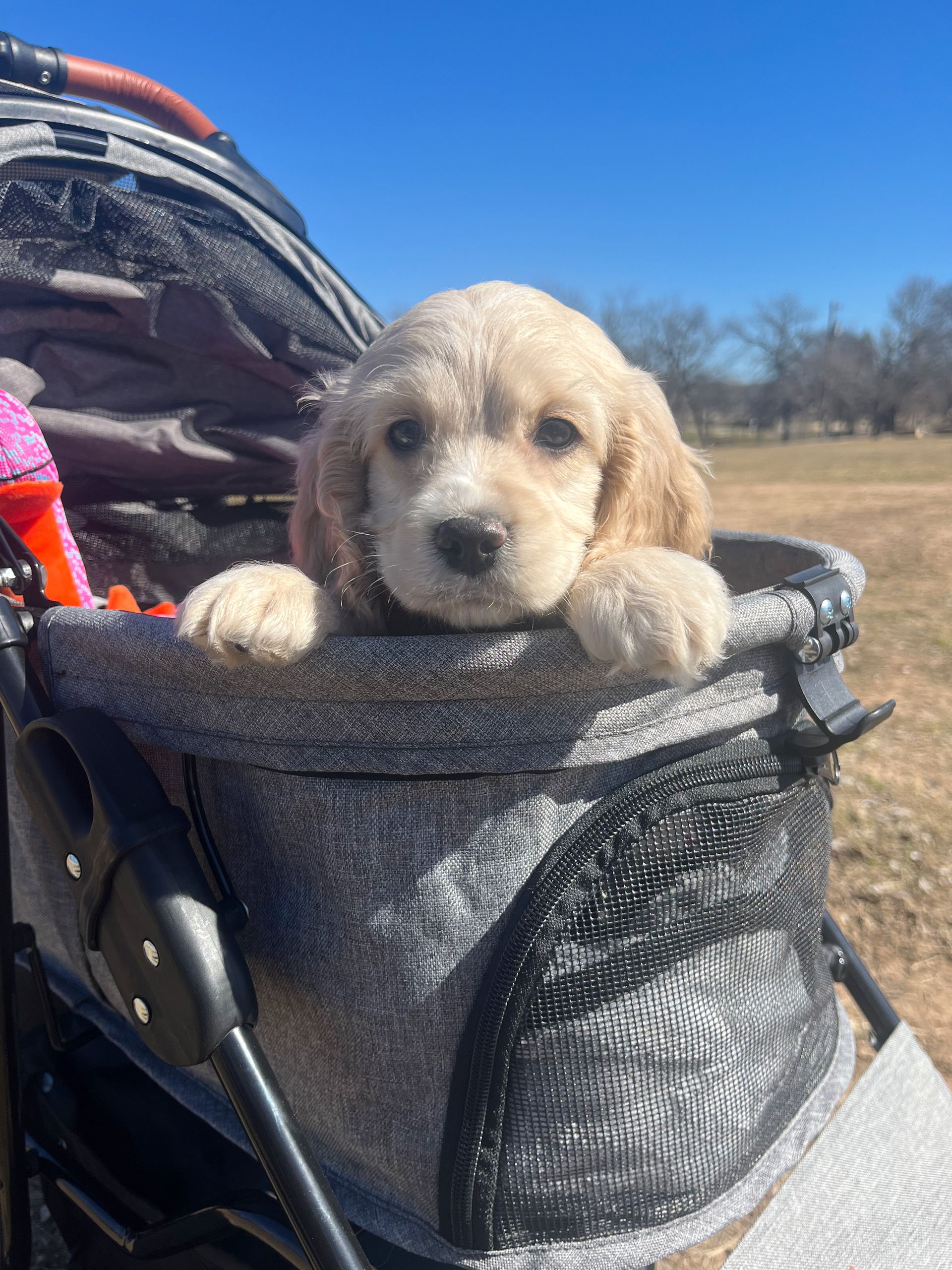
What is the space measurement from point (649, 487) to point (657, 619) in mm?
752

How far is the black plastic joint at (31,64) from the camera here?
2320 mm

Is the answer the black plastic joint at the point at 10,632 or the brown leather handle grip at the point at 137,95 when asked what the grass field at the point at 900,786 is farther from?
the brown leather handle grip at the point at 137,95

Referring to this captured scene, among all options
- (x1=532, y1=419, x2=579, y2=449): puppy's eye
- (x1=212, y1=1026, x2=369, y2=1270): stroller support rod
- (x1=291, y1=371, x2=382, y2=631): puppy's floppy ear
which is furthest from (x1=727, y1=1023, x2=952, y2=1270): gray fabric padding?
(x1=532, y1=419, x2=579, y2=449): puppy's eye

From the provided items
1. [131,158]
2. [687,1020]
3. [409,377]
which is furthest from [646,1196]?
[131,158]

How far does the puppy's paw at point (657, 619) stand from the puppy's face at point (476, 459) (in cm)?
16

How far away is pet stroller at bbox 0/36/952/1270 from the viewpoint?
1.05 m

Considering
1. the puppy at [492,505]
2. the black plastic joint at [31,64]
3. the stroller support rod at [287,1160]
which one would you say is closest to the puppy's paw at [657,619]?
the puppy at [492,505]

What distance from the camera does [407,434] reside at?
1.69m

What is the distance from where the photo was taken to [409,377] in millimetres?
1658

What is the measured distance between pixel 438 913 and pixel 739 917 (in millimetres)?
465

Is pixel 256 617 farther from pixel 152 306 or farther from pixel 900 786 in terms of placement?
pixel 900 786

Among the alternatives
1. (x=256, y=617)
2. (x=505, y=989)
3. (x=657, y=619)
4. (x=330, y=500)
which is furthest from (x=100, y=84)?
(x=505, y=989)

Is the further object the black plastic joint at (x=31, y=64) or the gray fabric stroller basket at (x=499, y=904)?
the black plastic joint at (x=31, y=64)

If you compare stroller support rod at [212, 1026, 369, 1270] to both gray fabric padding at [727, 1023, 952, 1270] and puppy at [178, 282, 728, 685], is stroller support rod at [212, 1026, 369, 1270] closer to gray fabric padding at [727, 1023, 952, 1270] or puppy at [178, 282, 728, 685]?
puppy at [178, 282, 728, 685]
